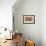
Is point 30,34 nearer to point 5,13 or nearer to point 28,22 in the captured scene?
point 28,22

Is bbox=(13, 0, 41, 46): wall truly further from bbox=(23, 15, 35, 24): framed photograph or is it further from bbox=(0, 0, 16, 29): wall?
bbox=(0, 0, 16, 29): wall

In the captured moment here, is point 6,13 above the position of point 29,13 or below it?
below

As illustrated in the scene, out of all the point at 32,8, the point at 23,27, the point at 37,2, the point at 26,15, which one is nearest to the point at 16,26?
the point at 23,27

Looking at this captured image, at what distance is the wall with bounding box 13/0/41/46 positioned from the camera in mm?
5715

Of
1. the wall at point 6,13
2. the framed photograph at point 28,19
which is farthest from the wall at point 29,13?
the wall at point 6,13

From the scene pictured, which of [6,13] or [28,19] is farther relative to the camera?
[28,19]

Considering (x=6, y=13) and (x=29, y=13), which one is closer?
(x=6, y=13)

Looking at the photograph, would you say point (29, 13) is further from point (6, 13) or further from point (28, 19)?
point (6, 13)

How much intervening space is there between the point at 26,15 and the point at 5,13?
156 centimetres

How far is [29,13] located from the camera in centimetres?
571

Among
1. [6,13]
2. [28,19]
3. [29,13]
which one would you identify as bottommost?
[28,19]

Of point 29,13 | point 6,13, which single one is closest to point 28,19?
point 29,13

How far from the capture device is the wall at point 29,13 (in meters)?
5.71

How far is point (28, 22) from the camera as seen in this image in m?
5.70
